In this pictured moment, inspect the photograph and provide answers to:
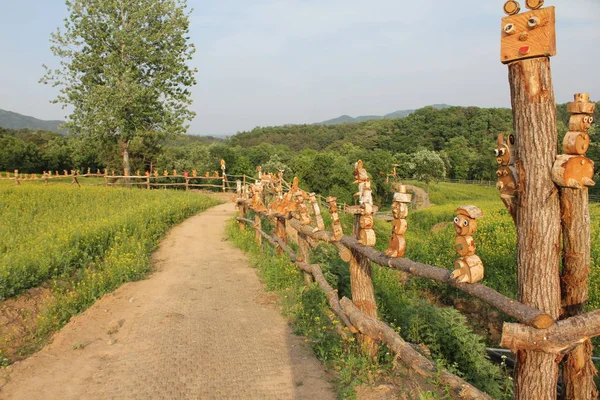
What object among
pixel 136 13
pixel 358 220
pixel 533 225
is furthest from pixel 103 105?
pixel 533 225

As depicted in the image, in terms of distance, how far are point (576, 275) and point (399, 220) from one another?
1.53 meters

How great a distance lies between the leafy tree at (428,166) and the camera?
4641cm

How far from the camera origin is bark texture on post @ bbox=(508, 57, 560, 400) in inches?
103

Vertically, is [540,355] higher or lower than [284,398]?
higher

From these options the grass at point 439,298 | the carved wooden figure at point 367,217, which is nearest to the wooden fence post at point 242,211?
the grass at point 439,298

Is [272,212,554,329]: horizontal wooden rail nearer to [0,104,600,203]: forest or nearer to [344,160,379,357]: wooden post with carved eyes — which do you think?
[344,160,379,357]: wooden post with carved eyes

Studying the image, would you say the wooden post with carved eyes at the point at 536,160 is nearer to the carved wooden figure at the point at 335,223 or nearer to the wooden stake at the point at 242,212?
the carved wooden figure at the point at 335,223

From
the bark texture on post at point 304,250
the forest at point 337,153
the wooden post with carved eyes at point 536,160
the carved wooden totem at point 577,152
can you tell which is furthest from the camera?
the forest at point 337,153

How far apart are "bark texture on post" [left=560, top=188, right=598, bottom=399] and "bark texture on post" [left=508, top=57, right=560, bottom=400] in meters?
0.11

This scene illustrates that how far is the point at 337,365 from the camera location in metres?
4.82

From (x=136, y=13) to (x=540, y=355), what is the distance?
26226 millimetres

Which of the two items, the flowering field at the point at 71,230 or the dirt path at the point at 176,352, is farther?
the flowering field at the point at 71,230

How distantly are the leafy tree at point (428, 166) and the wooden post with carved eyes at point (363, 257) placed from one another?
140ft

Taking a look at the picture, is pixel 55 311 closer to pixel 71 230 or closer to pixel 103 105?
pixel 71 230
